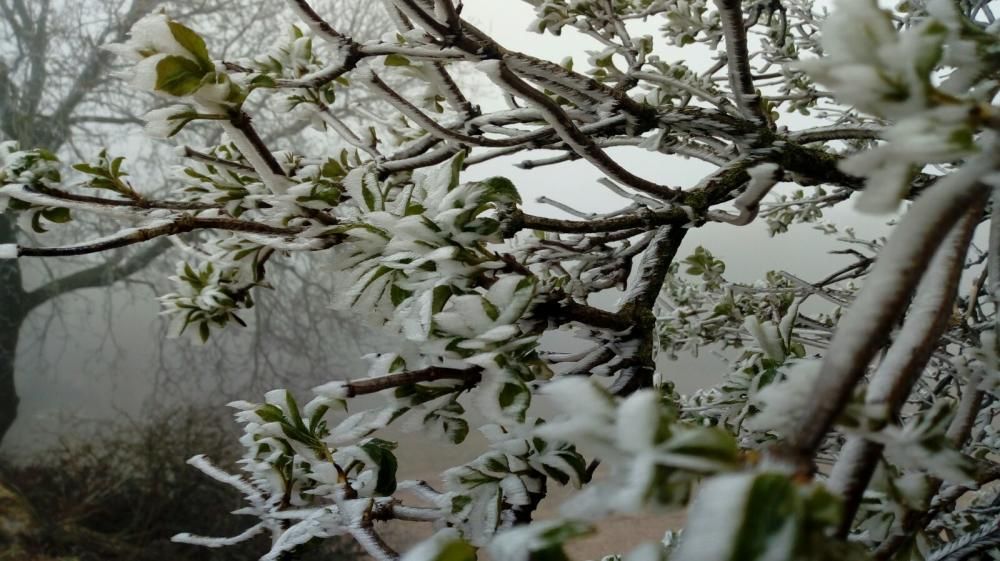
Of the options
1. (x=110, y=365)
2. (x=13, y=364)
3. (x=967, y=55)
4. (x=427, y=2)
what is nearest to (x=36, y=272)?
(x=13, y=364)

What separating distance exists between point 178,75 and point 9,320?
4.19 metres

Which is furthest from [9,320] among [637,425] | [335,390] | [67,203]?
[637,425]

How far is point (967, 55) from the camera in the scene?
0.64 ft

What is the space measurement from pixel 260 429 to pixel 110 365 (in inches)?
140

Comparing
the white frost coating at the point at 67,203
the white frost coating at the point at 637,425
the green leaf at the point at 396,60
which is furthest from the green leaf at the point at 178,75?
the white frost coating at the point at 637,425

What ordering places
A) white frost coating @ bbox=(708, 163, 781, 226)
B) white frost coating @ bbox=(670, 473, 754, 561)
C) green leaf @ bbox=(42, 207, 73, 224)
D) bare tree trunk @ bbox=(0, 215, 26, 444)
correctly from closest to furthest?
white frost coating @ bbox=(670, 473, 754, 561) < white frost coating @ bbox=(708, 163, 781, 226) < green leaf @ bbox=(42, 207, 73, 224) < bare tree trunk @ bbox=(0, 215, 26, 444)

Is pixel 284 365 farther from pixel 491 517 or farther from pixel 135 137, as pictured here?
pixel 491 517

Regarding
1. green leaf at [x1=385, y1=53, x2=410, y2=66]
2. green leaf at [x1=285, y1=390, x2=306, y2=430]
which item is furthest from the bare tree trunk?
green leaf at [x1=285, y1=390, x2=306, y2=430]

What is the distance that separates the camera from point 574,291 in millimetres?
649

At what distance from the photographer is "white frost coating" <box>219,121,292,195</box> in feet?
1.45

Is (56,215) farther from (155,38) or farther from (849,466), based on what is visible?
(849,466)

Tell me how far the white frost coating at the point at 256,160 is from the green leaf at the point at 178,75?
0.11ft

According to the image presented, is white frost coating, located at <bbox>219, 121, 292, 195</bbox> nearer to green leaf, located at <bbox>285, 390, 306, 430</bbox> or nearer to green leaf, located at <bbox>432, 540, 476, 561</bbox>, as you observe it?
green leaf, located at <bbox>285, 390, 306, 430</bbox>

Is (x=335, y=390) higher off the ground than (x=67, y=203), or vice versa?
(x=67, y=203)
